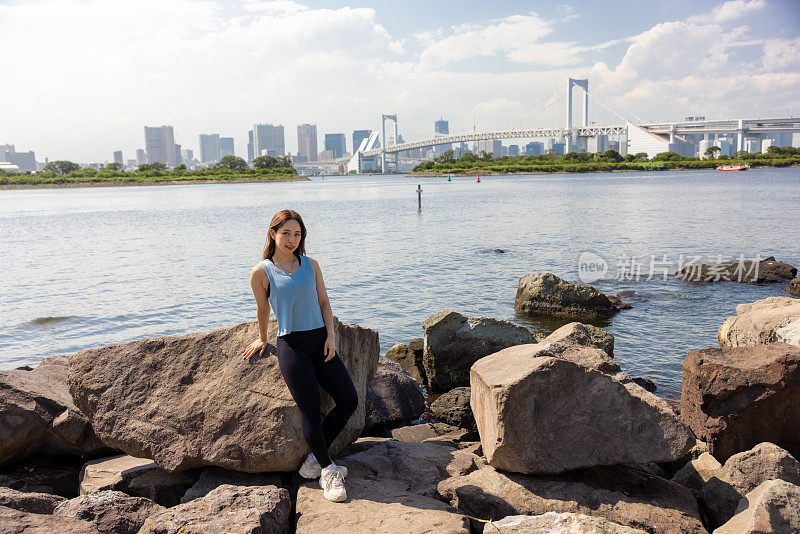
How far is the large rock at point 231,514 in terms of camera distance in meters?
2.95

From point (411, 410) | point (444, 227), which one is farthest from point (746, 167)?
point (411, 410)

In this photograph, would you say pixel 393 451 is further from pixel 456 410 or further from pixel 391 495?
pixel 456 410

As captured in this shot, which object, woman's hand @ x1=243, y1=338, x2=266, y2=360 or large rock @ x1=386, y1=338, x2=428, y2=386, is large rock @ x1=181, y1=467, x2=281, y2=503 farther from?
large rock @ x1=386, y1=338, x2=428, y2=386

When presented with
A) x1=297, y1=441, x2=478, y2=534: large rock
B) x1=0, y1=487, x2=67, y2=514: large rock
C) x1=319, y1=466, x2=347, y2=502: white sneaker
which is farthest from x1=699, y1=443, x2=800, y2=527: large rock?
x1=0, y1=487, x2=67, y2=514: large rock

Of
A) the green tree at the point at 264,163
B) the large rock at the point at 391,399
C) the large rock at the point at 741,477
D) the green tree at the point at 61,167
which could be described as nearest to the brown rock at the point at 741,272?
the large rock at the point at 391,399

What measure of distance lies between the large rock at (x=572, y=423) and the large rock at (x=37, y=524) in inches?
92.0

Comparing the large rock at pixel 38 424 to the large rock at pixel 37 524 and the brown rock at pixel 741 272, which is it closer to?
the large rock at pixel 37 524

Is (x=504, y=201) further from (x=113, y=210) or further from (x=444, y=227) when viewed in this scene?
(x=113, y=210)

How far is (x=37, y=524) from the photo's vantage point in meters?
3.15

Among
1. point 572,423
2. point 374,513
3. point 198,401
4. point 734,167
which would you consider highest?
point 734,167

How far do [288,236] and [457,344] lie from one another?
4258 millimetres

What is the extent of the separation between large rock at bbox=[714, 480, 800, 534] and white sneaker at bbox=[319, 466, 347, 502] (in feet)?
6.73

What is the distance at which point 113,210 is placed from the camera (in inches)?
1790

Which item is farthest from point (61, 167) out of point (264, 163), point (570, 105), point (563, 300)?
point (563, 300)
